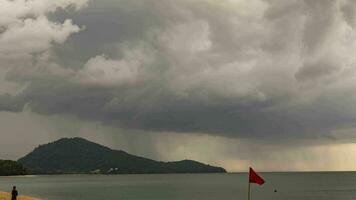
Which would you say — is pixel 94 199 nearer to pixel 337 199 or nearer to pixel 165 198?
pixel 165 198

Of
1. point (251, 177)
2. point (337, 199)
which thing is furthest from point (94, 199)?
point (251, 177)

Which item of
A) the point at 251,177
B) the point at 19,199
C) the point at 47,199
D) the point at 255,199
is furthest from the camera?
the point at 255,199

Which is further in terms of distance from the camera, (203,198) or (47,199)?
(203,198)

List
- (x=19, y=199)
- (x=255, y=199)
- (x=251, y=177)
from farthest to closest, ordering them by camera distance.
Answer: (x=255, y=199) → (x=19, y=199) → (x=251, y=177)

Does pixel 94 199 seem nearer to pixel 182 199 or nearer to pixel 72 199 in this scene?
pixel 72 199

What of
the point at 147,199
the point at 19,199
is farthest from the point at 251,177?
the point at 147,199

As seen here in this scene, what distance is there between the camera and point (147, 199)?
133125 millimetres

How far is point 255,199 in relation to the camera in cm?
13850

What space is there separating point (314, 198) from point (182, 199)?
39311 millimetres

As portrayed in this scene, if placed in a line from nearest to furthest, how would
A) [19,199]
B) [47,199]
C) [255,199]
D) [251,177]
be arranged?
[251,177] → [19,199] → [47,199] → [255,199]

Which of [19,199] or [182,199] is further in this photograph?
[182,199]

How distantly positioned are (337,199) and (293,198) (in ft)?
40.8

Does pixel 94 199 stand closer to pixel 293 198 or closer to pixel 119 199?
pixel 119 199

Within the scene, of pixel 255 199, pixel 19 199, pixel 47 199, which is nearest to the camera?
pixel 19 199
